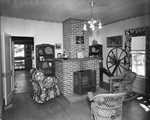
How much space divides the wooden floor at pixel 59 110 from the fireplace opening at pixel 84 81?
0.50 meters

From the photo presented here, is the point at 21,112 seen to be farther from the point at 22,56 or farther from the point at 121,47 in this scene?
the point at 22,56

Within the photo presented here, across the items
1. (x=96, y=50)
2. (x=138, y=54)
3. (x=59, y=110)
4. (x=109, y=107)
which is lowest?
(x=59, y=110)

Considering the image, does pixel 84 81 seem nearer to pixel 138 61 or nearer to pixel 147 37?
pixel 138 61

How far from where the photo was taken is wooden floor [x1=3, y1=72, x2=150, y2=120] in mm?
2967

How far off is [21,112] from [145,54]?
168 inches

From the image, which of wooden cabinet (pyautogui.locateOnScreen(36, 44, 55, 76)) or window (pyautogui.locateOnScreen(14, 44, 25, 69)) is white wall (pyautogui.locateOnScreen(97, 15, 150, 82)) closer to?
wooden cabinet (pyautogui.locateOnScreen(36, 44, 55, 76))

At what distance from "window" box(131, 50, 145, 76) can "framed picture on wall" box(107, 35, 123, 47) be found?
2.23 ft

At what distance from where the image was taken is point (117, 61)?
525 cm

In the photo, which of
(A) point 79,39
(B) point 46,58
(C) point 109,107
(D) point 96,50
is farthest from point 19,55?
(C) point 109,107

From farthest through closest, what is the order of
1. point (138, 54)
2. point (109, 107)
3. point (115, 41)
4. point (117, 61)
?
point (115, 41), point (117, 61), point (138, 54), point (109, 107)

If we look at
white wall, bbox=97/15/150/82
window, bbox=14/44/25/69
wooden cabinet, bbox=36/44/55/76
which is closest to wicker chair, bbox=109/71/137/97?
white wall, bbox=97/15/150/82

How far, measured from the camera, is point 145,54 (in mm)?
4332

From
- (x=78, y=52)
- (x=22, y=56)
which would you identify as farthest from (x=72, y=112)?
(x=22, y=56)

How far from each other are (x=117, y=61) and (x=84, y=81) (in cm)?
178
